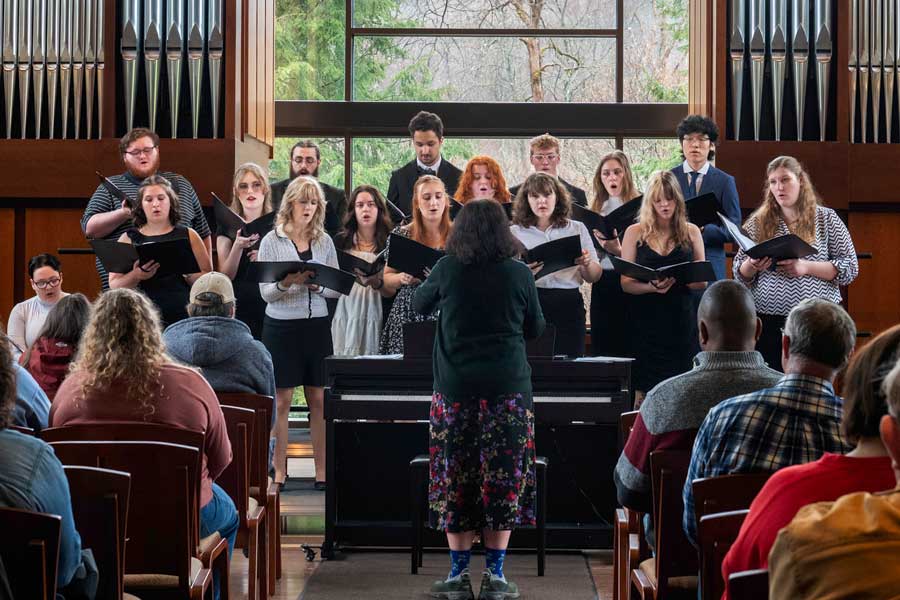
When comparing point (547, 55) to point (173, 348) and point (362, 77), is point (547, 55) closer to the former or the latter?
point (362, 77)

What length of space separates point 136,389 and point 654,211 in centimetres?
318

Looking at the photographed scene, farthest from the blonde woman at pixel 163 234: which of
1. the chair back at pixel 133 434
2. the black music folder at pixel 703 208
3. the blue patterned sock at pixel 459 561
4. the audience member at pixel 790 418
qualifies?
the audience member at pixel 790 418

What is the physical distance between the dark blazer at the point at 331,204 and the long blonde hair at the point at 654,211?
1.66m

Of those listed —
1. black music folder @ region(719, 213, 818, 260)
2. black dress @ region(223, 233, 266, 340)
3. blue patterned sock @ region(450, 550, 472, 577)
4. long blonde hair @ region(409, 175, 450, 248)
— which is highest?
long blonde hair @ region(409, 175, 450, 248)

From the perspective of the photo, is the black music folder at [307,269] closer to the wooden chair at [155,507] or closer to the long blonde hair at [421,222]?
the long blonde hair at [421,222]

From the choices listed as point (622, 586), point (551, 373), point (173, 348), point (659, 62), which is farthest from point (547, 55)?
point (622, 586)

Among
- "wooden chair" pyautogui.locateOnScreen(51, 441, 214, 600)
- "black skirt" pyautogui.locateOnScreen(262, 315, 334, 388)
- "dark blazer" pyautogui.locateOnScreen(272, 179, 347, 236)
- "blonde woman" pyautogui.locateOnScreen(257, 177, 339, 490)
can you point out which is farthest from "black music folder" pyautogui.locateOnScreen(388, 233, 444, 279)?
"wooden chair" pyautogui.locateOnScreen(51, 441, 214, 600)

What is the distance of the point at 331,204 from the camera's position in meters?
7.07

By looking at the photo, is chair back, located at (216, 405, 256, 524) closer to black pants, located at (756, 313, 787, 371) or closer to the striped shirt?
the striped shirt

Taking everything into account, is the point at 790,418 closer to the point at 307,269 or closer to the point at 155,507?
the point at 155,507

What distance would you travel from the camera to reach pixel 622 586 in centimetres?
390

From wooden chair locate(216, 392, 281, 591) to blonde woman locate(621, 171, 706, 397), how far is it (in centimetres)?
216

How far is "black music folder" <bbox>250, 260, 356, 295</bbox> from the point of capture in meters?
5.57

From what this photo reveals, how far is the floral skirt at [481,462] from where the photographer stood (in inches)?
171
